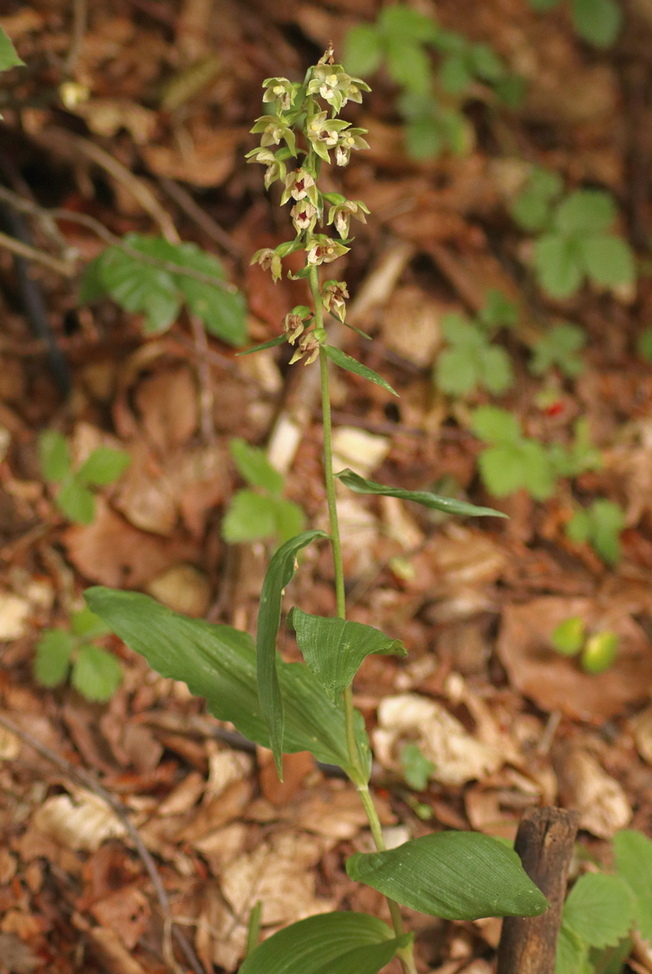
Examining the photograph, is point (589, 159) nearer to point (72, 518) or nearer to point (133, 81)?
point (133, 81)

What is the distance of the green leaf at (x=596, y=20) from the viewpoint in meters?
4.35

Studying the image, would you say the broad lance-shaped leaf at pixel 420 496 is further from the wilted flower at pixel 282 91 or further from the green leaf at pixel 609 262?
the green leaf at pixel 609 262

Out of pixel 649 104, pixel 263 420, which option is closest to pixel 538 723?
pixel 263 420

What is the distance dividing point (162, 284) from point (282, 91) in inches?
55.2

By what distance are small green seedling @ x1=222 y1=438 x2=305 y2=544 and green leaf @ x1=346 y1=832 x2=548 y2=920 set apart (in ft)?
4.19

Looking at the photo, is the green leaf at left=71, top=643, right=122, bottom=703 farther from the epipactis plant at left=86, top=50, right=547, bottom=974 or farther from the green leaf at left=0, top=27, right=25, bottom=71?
the green leaf at left=0, top=27, right=25, bottom=71

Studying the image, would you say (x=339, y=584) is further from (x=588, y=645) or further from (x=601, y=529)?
(x=601, y=529)

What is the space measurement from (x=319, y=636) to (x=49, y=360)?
7.94 ft

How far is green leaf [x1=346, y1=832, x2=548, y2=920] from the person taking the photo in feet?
4.94

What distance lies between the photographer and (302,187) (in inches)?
57.7

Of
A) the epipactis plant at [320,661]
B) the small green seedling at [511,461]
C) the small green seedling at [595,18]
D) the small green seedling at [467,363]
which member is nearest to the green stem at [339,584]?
the epipactis plant at [320,661]

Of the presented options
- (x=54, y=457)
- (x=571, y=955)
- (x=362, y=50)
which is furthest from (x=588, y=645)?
(x=362, y=50)

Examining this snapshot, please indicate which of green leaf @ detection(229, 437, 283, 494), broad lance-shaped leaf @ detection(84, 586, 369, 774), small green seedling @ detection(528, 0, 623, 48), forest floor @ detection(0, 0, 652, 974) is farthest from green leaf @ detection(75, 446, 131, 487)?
small green seedling @ detection(528, 0, 623, 48)

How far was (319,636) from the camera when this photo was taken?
56.1 inches
